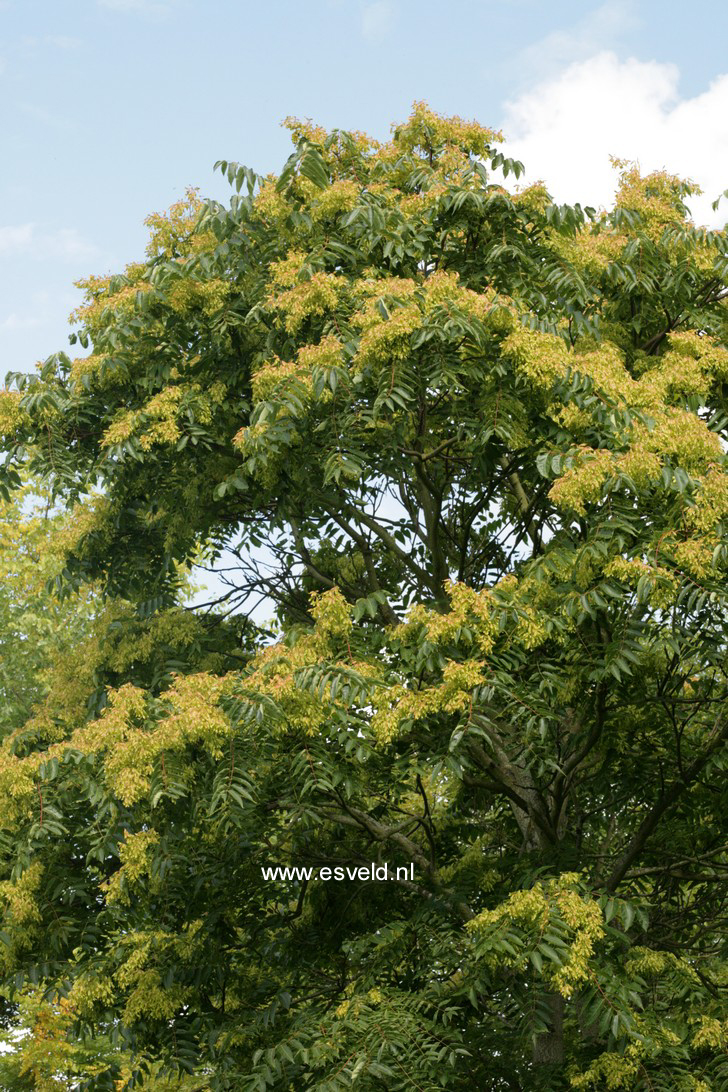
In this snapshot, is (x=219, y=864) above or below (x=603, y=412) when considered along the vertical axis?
below

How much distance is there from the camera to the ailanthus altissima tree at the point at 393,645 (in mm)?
6328

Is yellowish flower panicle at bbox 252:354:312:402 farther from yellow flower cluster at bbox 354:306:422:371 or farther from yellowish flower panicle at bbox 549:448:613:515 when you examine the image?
yellowish flower panicle at bbox 549:448:613:515

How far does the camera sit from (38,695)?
1806cm

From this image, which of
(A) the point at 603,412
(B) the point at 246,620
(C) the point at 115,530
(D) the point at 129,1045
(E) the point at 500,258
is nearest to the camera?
(A) the point at 603,412

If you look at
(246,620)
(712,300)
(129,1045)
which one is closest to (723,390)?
(712,300)

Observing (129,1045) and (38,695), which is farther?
(38,695)

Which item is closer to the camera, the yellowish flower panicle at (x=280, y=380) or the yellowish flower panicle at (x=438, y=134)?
the yellowish flower panicle at (x=280, y=380)

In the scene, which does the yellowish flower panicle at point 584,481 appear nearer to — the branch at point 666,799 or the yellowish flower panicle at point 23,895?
the branch at point 666,799

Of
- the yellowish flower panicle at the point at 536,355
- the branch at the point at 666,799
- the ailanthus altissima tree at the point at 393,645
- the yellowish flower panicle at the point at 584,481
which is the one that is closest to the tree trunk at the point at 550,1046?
the ailanthus altissima tree at the point at 393,645

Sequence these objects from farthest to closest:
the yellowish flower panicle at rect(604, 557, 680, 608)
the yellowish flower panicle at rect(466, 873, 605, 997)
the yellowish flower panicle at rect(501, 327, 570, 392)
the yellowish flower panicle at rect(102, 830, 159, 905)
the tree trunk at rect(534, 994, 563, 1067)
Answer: the tree trunk at rect(534, 994, 563, 1067) < the yellowish flower panicle at rect(501, 327, 570, 392) < the yellowish flower panicle at rect(102, 830, 159, 905) < the yellowish flower panicle at rect(466, 873, 605, 997) < the yellowish flower panicle at rect(604, 557, 680, 608)

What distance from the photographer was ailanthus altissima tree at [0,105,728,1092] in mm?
6328

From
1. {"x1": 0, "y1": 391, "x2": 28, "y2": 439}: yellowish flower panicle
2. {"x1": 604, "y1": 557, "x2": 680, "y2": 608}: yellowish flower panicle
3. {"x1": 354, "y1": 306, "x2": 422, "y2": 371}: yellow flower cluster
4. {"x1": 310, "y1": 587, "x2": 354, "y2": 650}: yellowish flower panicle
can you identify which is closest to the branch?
{"x1": 604, "y1": 557, "x2": 680, "y2": 608}: yellowish flower panicle

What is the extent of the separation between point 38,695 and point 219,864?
10619 mm

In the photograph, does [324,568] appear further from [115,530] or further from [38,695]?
[38,695]
